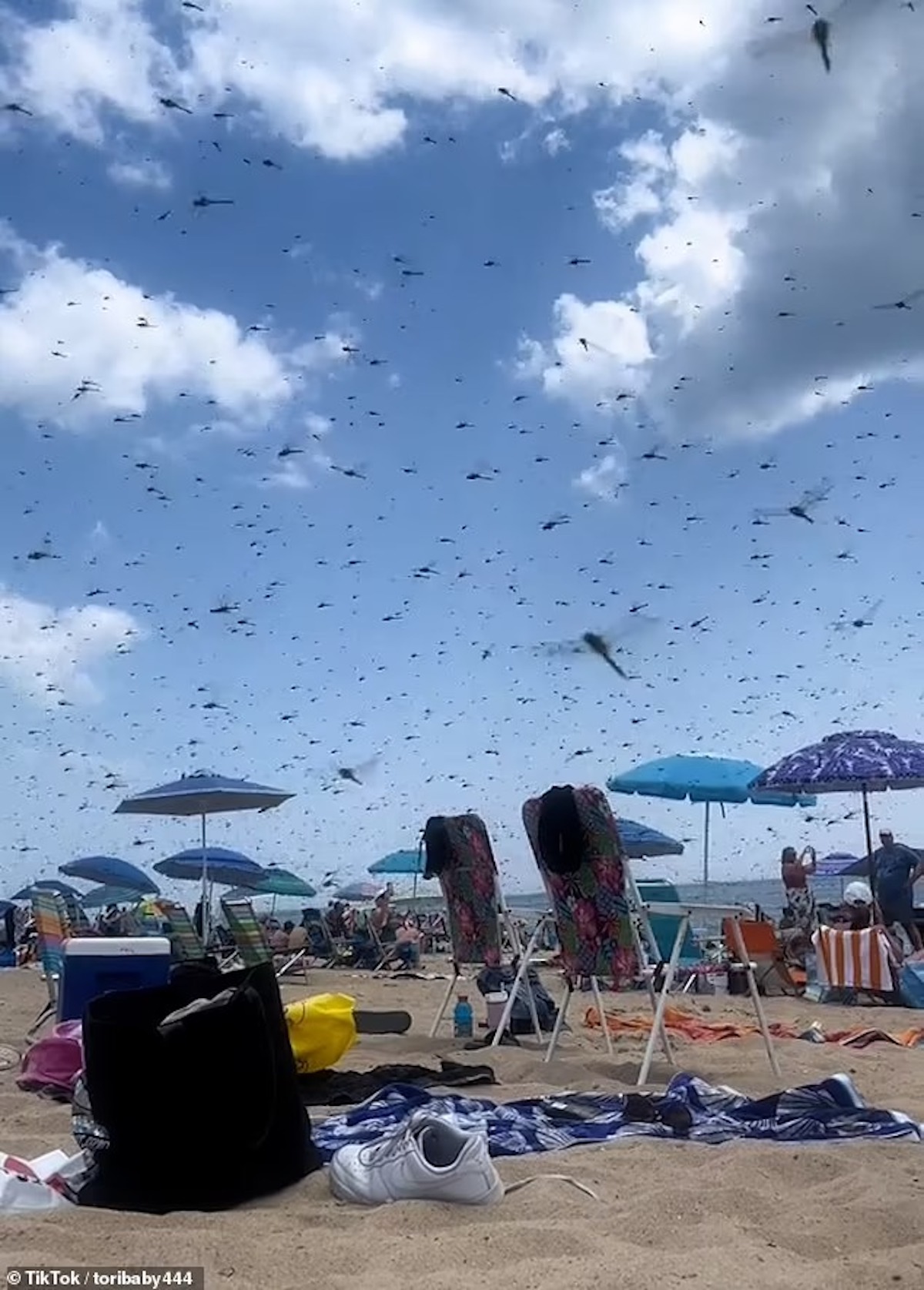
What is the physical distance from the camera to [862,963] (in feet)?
31.4

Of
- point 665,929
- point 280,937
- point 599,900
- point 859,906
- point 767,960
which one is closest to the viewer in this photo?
point 599,900

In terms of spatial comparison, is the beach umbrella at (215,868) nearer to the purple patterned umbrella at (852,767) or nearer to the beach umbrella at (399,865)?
the beach umbrella at (399,865)

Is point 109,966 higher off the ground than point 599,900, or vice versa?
point 599,900

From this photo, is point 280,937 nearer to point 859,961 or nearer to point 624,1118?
point 859,961

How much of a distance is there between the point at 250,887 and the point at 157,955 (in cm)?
2497

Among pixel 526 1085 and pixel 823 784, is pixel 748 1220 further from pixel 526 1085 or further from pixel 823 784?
pixel 823 784

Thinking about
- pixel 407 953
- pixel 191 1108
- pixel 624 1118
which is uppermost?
pixel 191 1108

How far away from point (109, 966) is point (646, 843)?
17168 mm

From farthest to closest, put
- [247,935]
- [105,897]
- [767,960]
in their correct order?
[105,897], [767,960], [247,935]

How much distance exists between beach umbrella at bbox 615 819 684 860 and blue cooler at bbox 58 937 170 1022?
15.7 m

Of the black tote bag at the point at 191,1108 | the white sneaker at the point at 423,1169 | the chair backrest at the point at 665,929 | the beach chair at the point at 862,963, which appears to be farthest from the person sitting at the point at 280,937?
the white sneaker at the point at 423,1169

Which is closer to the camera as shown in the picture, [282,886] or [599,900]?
[599,900]

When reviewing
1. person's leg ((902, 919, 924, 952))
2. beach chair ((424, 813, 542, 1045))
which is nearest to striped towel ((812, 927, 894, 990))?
person's leg ((902, 919, 924, 952))

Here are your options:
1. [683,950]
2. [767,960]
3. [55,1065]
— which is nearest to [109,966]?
[55,1065]
